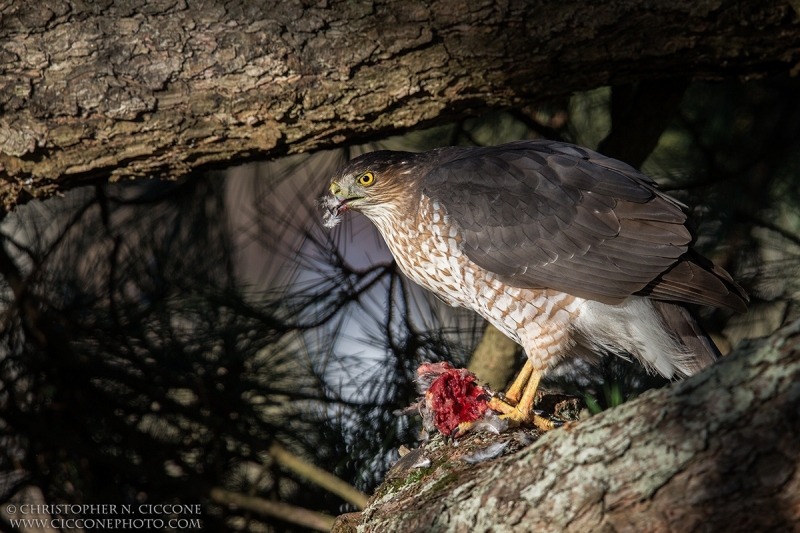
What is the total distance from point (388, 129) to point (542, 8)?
93 cm

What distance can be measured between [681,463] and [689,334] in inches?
59.9

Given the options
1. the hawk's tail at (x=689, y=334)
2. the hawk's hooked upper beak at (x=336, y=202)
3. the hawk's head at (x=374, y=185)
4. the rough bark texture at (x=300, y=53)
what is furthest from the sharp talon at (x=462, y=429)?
the rough bark texture at (x=300, y=53)

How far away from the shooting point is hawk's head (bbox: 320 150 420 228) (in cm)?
339

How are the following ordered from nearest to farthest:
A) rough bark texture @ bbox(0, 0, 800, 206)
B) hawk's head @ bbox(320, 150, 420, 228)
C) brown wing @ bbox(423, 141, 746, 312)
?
brown wing @ bbox(423, 141, 746, 312) < rough bark texture @ bbox(0, 0, 800, 206) < hawk's head @ bbox(320, 150, 420, 228)

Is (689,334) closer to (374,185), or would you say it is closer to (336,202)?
(374,185)

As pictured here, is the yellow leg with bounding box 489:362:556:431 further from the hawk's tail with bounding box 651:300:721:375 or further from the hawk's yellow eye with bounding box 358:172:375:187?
the hawk's yellow eye with bounding box 358:172:375:187

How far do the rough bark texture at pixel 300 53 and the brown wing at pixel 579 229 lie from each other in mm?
550

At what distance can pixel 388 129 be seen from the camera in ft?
11.9

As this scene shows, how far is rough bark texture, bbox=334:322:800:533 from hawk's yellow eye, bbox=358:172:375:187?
5.91ft

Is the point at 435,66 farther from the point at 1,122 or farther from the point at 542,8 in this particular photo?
the point at 1,122

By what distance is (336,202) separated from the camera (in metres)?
3.48

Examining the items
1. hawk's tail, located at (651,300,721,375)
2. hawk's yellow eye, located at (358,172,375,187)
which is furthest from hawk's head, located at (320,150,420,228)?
hawk's tail, located at (651,300,721,375)

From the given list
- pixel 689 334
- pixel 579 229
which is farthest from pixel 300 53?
pixel 689 334

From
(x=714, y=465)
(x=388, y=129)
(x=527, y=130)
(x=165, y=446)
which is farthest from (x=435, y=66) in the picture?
(x=165, y=446)
